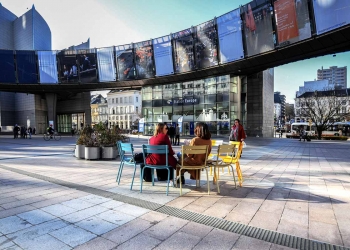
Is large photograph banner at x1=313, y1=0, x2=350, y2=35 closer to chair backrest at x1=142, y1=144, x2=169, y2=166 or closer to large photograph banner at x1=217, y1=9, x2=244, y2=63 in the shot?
large photograph banner at x1=217, y1=9, x2=244, y2=63

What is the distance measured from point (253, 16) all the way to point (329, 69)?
624 feet

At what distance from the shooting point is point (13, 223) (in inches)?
124

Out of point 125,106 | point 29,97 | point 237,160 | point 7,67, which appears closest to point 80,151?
point 237,160

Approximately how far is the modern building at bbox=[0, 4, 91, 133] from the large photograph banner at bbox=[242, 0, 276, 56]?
3454 cm

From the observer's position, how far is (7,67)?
104ft

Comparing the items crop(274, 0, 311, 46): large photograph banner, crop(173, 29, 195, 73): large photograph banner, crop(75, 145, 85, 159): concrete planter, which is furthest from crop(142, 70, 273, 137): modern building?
crop(75, 145, 85, 159): concrete planter

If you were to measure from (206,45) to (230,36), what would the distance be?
2944 mm

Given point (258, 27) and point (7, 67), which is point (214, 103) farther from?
point (7, 67)

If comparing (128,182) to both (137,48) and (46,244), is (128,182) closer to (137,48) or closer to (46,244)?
(46,244)

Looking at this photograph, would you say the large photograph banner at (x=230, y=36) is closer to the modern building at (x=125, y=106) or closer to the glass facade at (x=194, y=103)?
the glass facade at (x=194, y=103)

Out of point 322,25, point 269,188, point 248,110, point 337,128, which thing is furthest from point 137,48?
point 337,128

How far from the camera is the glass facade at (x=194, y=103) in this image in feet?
89.0

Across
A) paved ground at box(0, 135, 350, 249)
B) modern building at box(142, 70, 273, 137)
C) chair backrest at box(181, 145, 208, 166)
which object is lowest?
paved ground at box(0, 135, 350, 249)

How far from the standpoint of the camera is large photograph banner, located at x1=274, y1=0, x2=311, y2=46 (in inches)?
631
